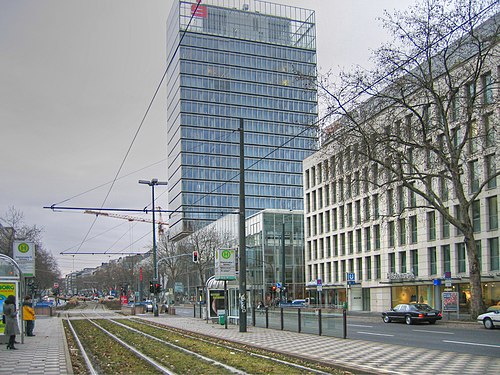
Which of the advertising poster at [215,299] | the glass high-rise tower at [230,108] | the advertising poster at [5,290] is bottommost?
the advertising poster at [215,299]


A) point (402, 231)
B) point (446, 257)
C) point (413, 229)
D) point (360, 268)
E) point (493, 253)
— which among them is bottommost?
point (360, 268)

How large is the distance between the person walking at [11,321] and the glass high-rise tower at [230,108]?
105315mm

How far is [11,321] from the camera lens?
19.7 metres

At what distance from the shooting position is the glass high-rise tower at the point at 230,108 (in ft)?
423

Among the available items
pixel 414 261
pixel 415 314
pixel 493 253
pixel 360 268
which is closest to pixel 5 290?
pixel 415 314

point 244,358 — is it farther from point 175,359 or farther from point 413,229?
point 413,229

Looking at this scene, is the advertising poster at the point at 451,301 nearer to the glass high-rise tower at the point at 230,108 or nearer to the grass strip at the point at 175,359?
the grass strip at the point at 175,359

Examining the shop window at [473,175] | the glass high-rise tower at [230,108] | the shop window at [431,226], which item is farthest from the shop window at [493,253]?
the glass high-rise tower at [230,108]

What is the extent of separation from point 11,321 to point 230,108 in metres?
116

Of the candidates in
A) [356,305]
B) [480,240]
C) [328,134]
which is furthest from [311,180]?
[328,134]

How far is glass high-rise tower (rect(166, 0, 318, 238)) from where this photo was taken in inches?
5074

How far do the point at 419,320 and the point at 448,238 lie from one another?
1608 centimetres

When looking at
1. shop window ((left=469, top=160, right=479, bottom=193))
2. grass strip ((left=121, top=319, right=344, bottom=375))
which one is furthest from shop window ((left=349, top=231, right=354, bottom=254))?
grass strip ((left=121, top=319, right=344, bottom=375))

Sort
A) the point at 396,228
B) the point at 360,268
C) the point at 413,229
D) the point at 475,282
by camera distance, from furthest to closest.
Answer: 1. the point at 360,268
2. the point at 396,228
3. the point at 413,229
4. the point at 475,282
